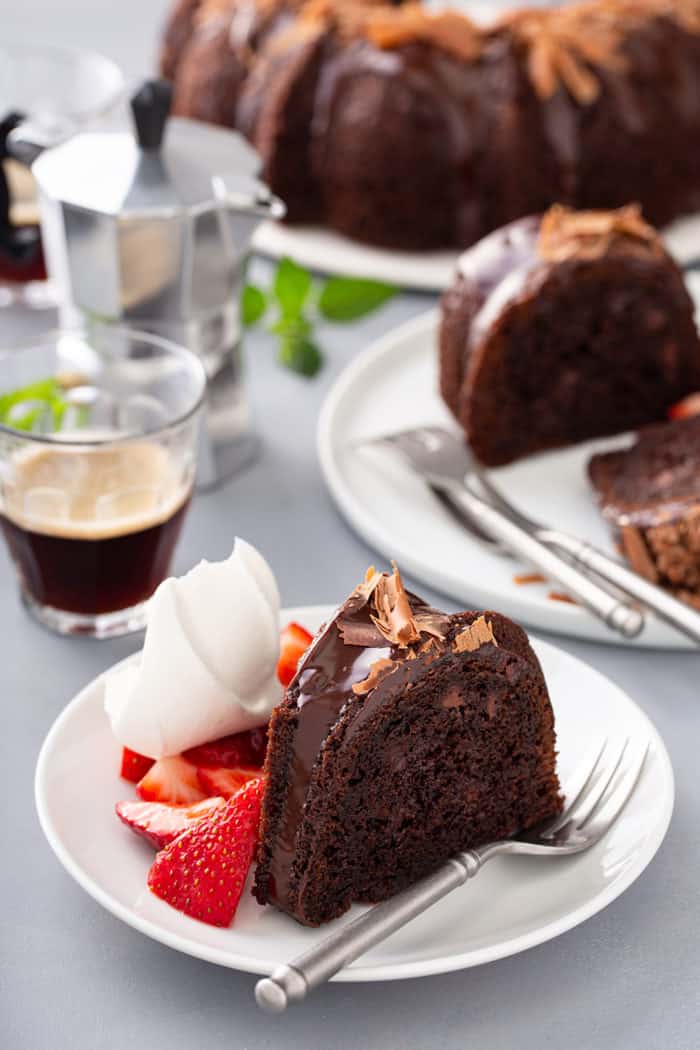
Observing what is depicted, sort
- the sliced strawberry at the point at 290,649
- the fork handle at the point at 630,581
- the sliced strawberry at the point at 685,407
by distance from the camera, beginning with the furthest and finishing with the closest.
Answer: the sliced strawberry at the point at 685,407, the fork handle at the point at 630,581, the sliced strawberry at the point at 290,649

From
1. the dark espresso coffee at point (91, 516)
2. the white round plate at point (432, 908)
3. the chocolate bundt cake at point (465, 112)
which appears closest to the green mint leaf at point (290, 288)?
the chocolate bundt cake at point (465, 112)

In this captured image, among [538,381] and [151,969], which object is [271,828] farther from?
[538,381]

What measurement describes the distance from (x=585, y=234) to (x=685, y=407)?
0.31 metres

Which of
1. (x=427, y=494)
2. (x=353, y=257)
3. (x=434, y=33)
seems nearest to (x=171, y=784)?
(x=427, y=494)

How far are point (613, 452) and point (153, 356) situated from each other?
25.8 inches

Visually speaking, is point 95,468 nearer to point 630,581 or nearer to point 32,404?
point 32,404

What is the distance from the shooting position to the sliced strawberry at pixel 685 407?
2180 millimetres

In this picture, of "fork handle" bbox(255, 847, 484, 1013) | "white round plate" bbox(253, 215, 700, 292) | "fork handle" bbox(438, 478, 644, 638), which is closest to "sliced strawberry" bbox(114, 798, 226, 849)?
Result: "fork handle" bbox(255, 847, 484, 1013)

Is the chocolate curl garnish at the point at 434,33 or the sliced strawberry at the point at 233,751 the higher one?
the chocolate curl garnish at the point at 434,33

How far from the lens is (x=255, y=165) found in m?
1.99

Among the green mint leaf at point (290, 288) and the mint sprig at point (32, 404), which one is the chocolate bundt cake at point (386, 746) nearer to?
the mint sprig at point (32, 404)

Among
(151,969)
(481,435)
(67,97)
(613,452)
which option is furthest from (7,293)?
(151,969)

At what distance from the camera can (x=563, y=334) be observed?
83.4 inches

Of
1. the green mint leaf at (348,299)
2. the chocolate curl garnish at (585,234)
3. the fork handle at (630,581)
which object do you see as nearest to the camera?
the fork handle at (630,581)
